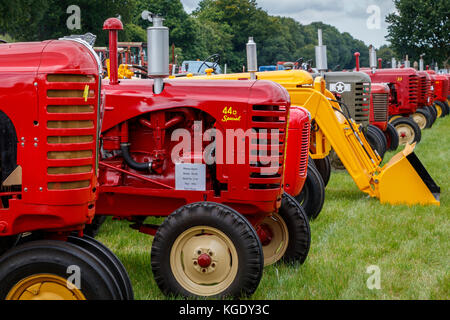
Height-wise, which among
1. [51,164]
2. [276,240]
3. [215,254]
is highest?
[51,164]

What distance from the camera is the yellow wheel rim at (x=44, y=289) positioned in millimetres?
3088

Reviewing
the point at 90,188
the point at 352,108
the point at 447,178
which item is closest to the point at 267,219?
the point at 90,188

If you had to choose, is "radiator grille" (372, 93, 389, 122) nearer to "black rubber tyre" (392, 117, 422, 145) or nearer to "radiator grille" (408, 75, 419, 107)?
"black rubber tyre" (392, 117, 422, 145)

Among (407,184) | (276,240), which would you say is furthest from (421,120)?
(276,240)

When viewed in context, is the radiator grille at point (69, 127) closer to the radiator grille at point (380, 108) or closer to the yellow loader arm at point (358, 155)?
the yellow loader arm at point (358, 155)

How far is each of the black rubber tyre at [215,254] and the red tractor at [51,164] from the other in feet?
3.00

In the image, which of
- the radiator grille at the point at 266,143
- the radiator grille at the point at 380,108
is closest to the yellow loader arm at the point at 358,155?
the radiator grille at the point at 266,143

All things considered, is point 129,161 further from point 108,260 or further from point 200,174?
point 108,260

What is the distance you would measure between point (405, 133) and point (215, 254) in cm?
1051

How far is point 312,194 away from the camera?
21.3ft

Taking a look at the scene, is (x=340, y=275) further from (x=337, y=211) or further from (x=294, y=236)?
(x=337, y=211)

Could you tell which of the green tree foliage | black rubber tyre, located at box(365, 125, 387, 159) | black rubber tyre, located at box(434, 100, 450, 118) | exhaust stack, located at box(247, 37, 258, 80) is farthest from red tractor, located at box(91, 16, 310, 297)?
the green tree foliage

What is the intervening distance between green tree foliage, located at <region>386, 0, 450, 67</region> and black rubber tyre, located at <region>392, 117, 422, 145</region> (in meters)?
23.5
